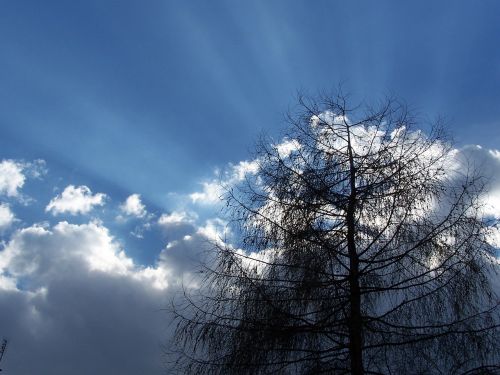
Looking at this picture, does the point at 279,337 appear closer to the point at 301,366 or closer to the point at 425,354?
the point at 301,366

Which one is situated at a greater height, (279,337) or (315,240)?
(315,240)

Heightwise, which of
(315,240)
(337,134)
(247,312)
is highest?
(337,134)

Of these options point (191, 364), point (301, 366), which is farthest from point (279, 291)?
point (191, 364)

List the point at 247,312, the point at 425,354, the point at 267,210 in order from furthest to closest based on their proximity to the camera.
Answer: the point at 267,210 → the point at 247,312 → the point at 425,354

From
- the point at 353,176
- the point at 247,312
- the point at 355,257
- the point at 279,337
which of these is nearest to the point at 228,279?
the point at 247,312

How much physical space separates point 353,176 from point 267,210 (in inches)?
56.9

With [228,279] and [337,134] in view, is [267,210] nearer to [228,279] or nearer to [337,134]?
[228,279]

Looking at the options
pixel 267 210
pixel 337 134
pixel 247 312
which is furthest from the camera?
pixel 337 134

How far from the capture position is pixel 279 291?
7707mm

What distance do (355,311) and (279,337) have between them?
1.08 m

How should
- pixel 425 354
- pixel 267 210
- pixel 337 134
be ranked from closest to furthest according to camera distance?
1. pixel 425 354
2. pixel 267 210
3. pixel 337 134

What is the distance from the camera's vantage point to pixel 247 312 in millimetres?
7566

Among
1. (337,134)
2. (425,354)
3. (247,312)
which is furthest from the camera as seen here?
(337,134)

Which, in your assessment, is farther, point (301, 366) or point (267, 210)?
point (267, 210)
